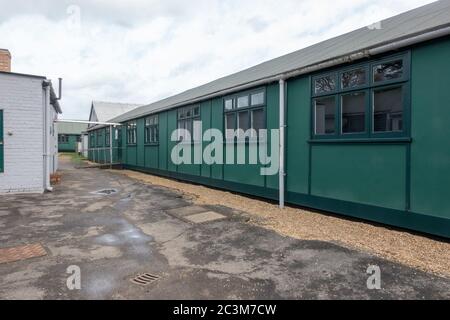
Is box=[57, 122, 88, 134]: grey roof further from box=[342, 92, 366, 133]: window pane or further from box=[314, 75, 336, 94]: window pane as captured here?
box=[342, 92, 366, 133]: window pane

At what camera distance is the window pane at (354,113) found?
19.3 ft

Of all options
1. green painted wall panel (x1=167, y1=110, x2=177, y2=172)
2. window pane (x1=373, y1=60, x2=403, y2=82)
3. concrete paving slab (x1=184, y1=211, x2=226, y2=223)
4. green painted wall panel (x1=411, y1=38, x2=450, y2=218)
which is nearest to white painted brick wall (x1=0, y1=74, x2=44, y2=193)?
green painted wall panel (x1=167, y1=110, x2=177, y2=172)

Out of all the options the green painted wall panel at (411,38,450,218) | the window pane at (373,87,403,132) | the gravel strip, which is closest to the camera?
the gravel strip

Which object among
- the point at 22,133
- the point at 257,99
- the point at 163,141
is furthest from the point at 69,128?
the point at 257,99

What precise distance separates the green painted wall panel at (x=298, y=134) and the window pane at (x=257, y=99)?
1045mm

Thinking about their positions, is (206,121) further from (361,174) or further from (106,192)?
(361,174)

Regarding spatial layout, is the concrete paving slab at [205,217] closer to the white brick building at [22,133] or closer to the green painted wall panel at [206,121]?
the green painted wall panel at [206,121]

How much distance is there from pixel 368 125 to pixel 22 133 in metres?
9.44

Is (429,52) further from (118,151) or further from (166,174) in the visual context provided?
(118,151)

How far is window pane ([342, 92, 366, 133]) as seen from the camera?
5883mm

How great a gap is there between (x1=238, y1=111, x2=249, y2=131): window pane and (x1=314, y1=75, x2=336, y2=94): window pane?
2.61 meters

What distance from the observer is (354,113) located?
606 centimetres

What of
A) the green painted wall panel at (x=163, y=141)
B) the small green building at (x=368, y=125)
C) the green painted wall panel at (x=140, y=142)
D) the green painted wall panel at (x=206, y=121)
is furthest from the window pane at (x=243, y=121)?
the green painted wall panel at (x=140, y=142)

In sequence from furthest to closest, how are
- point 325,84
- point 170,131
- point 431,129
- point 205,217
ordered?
point 170,131
point 325,84
point 205,217
point 431,129
